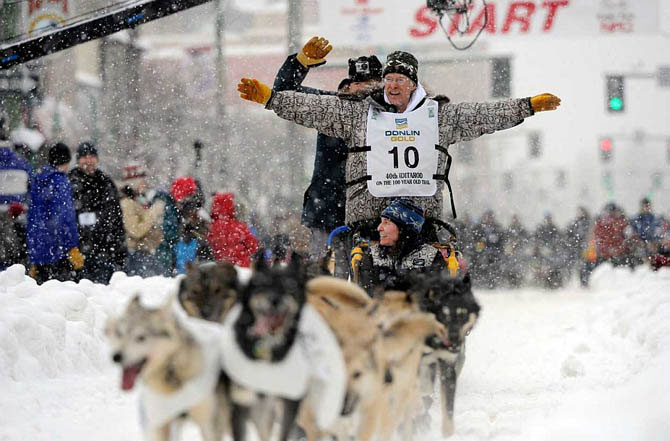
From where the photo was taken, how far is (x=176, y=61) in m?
38.3

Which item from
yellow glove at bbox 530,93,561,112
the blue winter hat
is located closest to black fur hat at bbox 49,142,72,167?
the blue winter hat

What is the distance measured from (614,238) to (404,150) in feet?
46.5

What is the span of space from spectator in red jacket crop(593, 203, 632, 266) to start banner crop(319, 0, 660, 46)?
537 centimetres

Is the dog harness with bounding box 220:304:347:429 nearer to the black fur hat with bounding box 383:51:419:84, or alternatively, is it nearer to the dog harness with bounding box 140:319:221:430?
the dog harness with bounding box 140:319:221:430

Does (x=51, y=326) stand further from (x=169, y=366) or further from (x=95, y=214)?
(x=169, y=366)

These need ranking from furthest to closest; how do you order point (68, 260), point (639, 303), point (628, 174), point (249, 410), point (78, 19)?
point (628, 174) → point (78, 19) → point (639, 303) → point (68, 260) → point (249, 410)

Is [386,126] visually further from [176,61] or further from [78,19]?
[176,61]

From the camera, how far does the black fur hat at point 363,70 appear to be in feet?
23.2

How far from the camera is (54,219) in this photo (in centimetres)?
912

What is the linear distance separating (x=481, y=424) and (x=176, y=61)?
3406cm

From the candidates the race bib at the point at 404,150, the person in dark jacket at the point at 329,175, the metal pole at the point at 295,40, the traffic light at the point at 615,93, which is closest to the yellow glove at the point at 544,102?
the race bib at the point at 404,150

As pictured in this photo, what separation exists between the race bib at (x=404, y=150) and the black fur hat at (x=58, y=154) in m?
3.83

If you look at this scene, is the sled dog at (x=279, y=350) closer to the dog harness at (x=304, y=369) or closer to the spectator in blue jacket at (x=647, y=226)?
the dog harness at (x=304, y=369)

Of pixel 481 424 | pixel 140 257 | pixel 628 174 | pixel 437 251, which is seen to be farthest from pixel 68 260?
pixel 628 174
